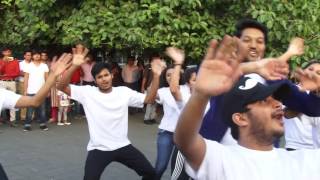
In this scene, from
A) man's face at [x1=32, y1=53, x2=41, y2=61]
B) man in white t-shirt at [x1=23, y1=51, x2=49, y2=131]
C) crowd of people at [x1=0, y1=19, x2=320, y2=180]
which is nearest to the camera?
crowd of people at [x1=0, y1=19, x2=320, y2=180]

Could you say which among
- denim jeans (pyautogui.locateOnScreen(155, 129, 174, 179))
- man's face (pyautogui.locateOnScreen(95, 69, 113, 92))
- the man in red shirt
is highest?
man's face (pyautogui.locateOnScreen(95, 69, 113, 92))

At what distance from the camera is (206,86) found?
1870 mm

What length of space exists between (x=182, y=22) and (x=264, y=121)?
6.73 m

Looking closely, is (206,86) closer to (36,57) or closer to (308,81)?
(308,81)

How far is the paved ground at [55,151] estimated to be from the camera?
258 inches

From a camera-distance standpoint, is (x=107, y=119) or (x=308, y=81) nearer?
(x=308, y=81)

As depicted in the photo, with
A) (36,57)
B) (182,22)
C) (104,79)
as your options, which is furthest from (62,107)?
(104,79)

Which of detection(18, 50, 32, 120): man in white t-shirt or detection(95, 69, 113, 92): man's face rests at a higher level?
detection(95, 69, 113, 92): man's face

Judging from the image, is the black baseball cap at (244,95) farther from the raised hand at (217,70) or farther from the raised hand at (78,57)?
the raised hand at (78,57)

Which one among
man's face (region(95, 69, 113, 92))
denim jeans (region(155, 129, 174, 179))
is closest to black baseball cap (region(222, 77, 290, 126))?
man's face (region(95, 69, 113, 92))

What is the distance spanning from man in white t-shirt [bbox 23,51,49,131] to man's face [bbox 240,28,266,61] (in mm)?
7123

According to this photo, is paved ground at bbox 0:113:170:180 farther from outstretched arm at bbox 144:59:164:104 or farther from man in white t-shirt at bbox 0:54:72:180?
man in white t-shirt at bbox 0:54:72:180

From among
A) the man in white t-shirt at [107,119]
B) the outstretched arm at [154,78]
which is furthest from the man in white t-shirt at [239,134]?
the man in white t-shirt at [107,119]

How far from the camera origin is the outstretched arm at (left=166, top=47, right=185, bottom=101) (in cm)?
398
